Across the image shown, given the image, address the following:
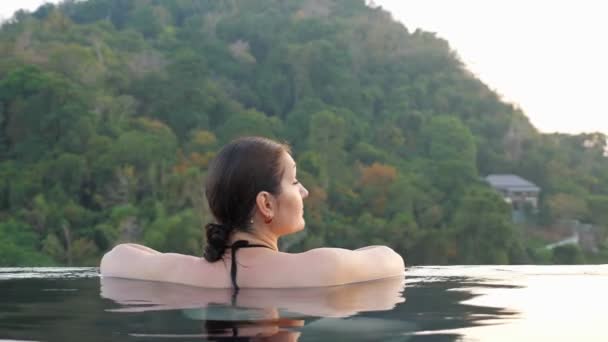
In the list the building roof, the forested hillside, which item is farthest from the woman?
the building roof

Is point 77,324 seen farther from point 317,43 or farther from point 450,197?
point 317,43

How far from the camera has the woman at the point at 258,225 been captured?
1502mm

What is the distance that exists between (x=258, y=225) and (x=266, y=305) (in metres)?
0.25

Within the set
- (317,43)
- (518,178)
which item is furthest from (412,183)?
(317,43)

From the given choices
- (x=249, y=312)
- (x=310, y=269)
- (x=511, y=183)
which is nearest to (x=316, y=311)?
(x=249, y=312)

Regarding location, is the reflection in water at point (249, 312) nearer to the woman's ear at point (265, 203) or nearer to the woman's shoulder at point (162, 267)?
the woman's shoulder at point (162, 267)

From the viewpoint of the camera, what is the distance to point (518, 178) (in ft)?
125

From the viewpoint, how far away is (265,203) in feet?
5.00

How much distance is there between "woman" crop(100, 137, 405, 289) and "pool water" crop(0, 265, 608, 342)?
33 millimetres

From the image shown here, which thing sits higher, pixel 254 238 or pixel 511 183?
pixel 511 183

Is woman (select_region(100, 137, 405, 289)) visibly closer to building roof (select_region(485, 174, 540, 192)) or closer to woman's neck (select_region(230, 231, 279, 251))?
woman's neck (select_region(230, 231, 279, 251))

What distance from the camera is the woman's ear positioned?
151 centimetres

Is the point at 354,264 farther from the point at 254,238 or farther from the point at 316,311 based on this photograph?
the point at 316,311

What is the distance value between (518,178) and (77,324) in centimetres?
3815
